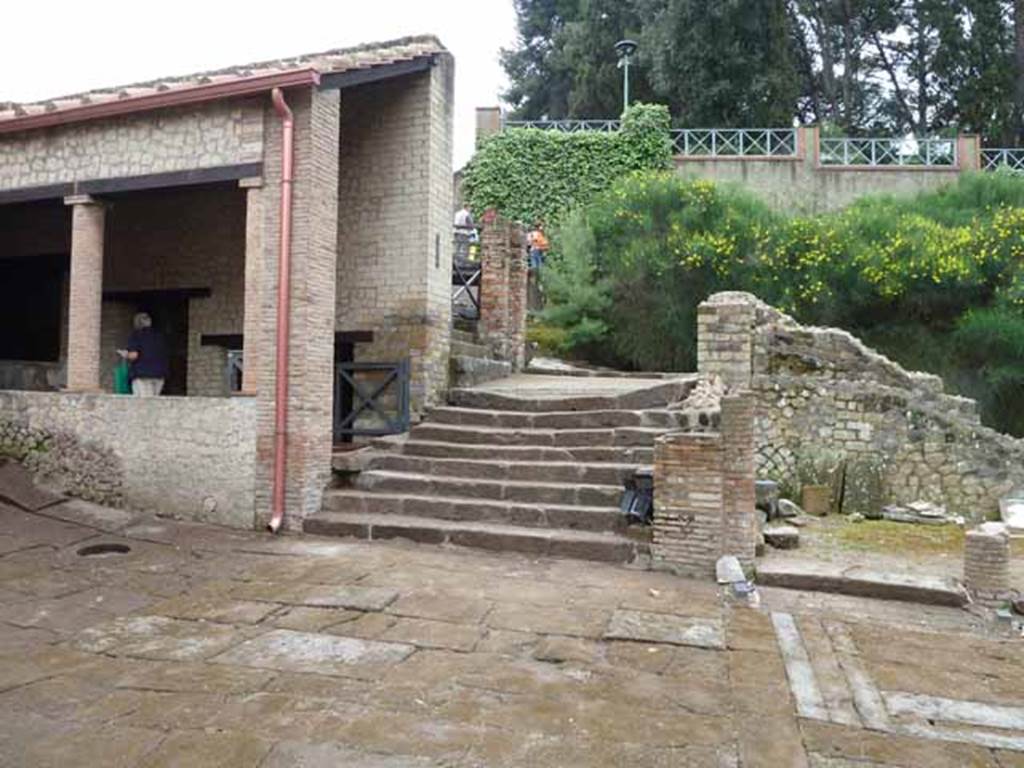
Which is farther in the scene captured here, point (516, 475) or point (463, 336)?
point (463, 336)

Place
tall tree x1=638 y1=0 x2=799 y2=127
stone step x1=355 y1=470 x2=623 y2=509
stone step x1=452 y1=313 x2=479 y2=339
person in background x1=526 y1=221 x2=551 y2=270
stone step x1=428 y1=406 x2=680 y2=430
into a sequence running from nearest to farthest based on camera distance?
stone step x1=355 y1=470 x2=623 y2=509 → stone step x1=428 y1=406 x2=680 y2=430 → stone step x1=452 y1=313 x2=479 y2=339 → person in background x1=526 y1=221 x2=551 y2=270 → tall tree x1=638 y1=0 x2=799 y2=127

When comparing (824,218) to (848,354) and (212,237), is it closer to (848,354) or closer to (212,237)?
(848,354)

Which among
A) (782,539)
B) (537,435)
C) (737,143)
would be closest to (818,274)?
(537,435)

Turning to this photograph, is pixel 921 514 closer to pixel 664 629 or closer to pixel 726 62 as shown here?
pixel 664 629

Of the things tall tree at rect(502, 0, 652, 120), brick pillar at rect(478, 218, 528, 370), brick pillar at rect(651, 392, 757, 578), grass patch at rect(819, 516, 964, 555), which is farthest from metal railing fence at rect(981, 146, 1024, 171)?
brick pillar at rect(651, 392, 757, 578)

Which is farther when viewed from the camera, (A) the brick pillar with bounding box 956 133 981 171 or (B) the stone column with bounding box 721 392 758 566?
(A) the brick pillar with bounding box 956 133 981 171

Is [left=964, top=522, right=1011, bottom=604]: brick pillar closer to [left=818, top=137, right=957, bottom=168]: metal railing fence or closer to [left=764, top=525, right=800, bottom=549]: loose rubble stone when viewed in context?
[left=764, top=525, right=800, bottom=549]: loose rubble stone

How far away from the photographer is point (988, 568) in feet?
18.3

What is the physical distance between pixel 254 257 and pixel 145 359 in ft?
8.25

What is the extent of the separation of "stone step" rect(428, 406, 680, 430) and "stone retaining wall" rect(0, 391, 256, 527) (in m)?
2.42

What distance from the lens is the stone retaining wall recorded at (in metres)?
7.66

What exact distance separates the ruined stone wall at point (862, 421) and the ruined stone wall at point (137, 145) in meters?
5.81

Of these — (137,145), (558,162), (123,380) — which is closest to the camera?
(137,145)

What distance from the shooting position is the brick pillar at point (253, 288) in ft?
25.1
